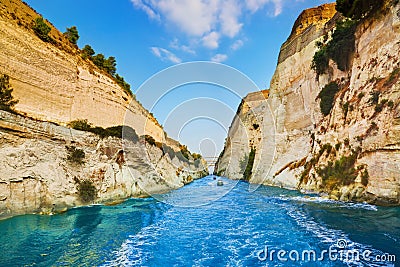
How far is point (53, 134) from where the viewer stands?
1439cm

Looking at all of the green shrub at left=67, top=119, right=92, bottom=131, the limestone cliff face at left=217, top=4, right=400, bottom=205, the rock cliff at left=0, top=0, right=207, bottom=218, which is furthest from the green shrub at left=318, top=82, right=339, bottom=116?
the green shrub at left=67, top=119, right=92, bottom=131

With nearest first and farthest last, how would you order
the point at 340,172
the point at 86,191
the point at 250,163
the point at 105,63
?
the point at 86,191 → the point at 340,172 → the point at 105,63 → the point at 250,163

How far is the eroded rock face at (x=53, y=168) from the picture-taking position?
11500 mm

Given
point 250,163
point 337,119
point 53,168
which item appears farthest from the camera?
point 250,163

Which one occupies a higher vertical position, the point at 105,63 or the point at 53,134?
the point at 105,63

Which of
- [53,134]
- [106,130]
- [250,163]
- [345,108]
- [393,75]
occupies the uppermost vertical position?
[393,75]

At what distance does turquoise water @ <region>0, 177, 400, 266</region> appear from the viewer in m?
7.25

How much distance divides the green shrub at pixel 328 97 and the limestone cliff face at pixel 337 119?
662 mm

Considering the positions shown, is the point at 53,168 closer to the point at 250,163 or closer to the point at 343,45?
the point at 343,45

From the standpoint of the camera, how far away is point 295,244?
8.42 m

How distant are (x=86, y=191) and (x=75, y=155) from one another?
8.56 ft

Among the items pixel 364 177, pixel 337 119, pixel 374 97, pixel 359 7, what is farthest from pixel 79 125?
pixel 359 7

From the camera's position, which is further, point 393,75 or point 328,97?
point 328,97

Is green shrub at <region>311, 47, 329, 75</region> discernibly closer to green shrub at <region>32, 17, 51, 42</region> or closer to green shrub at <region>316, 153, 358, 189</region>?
green shrub at <region>316, 153, 358, 189</region>
